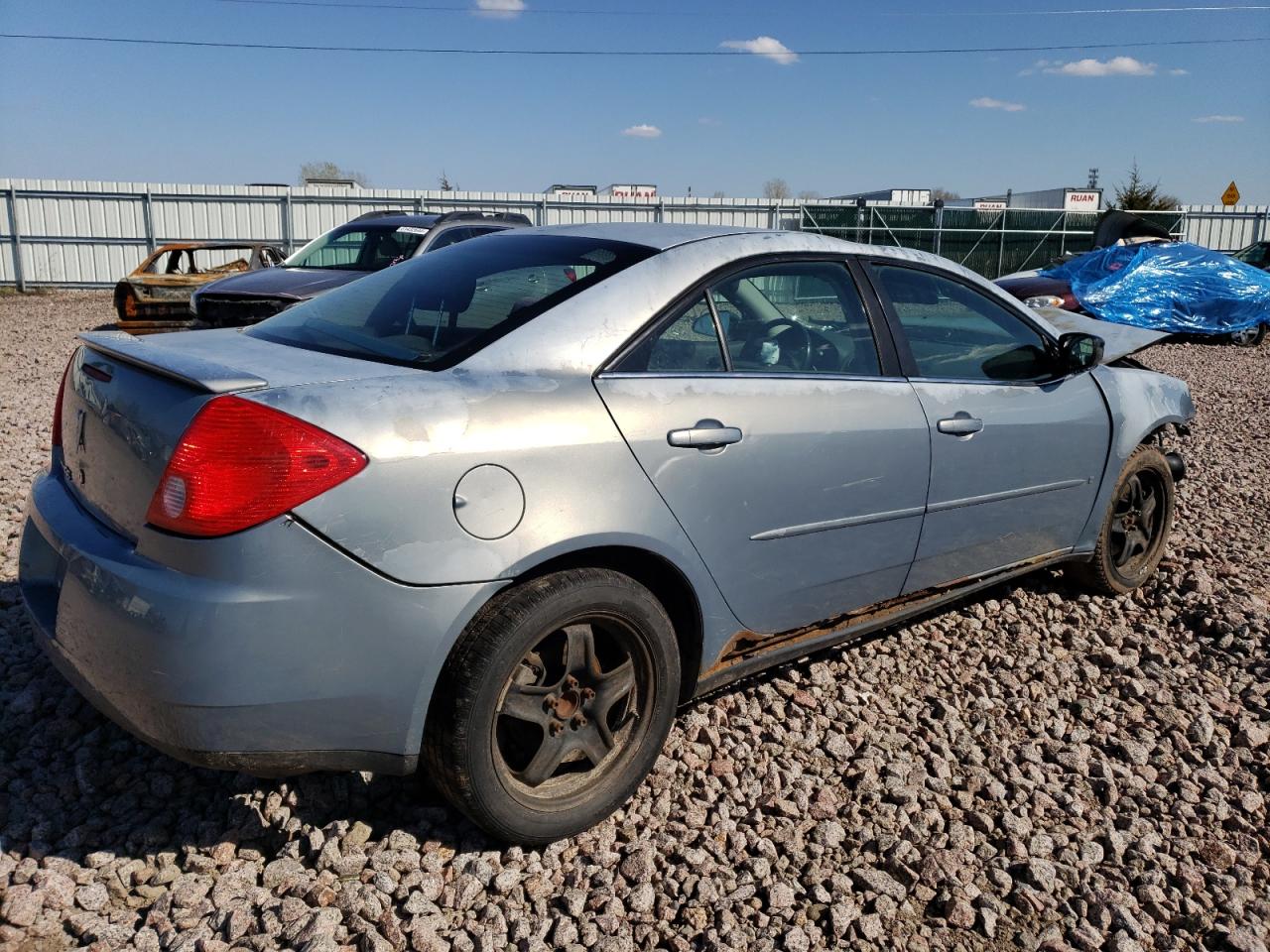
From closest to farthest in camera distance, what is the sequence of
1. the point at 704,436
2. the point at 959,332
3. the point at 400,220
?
the point at 704,436 < the point at 959,332 < the point at 400,220

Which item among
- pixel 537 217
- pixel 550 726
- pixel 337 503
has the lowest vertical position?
pixel 550 726

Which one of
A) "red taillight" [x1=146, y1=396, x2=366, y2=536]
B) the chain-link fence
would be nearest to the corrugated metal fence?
the chain-link fence

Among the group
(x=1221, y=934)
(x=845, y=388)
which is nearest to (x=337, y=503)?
(x=845, y=388)

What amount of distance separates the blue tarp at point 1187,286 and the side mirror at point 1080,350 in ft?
39.0

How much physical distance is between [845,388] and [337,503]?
5.43ft

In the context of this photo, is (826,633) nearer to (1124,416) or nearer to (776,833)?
(776,833)

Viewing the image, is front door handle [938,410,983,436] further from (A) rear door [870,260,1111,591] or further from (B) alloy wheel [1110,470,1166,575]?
(B) alloy wheel [1110,470,1166,575]

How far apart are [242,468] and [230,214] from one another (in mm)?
24996

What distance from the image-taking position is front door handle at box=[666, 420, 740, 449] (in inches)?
104

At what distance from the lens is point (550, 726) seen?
8.34 ft

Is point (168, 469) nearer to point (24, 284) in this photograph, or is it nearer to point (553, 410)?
point (553, 410)

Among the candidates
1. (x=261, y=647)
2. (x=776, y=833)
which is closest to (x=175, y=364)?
(x=261, y=647)

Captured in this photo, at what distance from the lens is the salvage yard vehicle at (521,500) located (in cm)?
214

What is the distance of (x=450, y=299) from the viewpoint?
2961 mm
